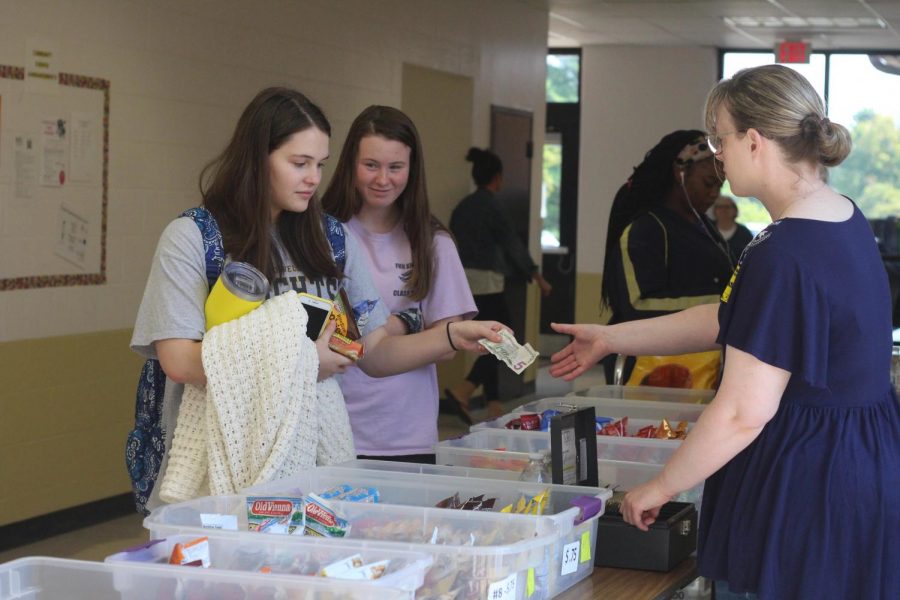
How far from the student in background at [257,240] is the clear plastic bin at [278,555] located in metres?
0.46

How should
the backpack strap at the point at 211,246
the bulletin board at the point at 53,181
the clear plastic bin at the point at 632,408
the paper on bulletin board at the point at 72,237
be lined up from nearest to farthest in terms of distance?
the backpack strap at the point at 211,246, the clear plastic bin at the point at 632,408, the bulletin board at the point at 53,181, the paper on bulletin board at the point at 72,237

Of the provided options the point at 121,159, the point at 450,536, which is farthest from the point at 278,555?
the point at 121,159

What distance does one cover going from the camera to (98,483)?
5.29m

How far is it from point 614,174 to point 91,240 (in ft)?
23.5

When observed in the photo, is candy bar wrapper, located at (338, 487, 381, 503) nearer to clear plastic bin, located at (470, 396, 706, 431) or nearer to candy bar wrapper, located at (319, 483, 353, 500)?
candy bar wrapper, located at (319, 483, 353, 500)

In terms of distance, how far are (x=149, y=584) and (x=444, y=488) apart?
641 millimetres

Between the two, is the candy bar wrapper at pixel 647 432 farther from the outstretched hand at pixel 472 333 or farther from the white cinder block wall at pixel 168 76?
the white cinder block wall at pixel 168 76

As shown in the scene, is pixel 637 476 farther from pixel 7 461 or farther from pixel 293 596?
pixel 7 461

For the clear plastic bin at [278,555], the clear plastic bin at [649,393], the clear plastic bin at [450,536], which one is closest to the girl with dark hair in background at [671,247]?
the clear plastic bin at [649,393]

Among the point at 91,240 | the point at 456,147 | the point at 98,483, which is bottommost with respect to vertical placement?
the point at 98,483

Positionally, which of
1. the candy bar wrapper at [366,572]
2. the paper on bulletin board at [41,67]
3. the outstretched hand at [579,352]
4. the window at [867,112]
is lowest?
the candy bar wrapper at [366,572]

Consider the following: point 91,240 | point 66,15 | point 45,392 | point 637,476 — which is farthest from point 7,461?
point 637,476

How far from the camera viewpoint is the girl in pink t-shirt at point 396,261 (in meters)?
2.77

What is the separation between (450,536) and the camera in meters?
1.84
